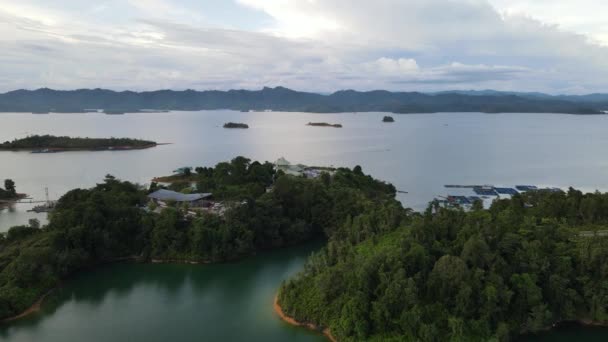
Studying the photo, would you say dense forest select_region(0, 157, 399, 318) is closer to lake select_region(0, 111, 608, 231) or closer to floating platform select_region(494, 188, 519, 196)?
lake select_region(0, 111, 608, 231)

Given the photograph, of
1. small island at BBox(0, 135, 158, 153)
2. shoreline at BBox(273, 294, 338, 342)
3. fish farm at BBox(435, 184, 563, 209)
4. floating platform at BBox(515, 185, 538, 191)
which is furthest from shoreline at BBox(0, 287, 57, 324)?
small island at BBox(0, 135, 158, 153)

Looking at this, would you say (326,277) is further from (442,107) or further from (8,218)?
(442,107)

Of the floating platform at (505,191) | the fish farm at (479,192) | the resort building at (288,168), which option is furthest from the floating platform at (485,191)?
the resort building at (288,168)

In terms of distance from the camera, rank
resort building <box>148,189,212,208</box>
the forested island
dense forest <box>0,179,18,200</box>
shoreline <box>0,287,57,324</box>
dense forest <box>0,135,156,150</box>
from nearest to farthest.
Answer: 1. the forested island
2. shoreline <box>0,287,57,324</box>
3. resort building <box>148,189,212,208</box>
4. dense forest <box>0,179,18,200</box>
5. dense forest <box>0,135,156,150</box>

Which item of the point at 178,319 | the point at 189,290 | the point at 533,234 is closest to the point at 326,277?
the point at 178,319

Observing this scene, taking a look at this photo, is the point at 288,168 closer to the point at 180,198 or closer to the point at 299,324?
the point at 180,198

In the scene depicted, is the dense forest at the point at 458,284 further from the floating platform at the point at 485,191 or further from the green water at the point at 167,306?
the floating platform at the point at 485,191
